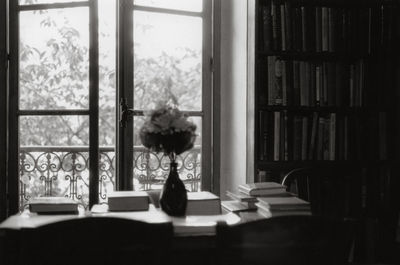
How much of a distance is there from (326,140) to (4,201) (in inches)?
78.7

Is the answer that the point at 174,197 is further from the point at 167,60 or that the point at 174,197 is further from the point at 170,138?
the point at 167,60

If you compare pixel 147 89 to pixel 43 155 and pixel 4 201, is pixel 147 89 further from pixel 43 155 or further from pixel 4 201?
pixel 4 201

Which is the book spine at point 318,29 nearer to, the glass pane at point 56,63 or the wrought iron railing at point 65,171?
the wrought iron railing at point 65,171

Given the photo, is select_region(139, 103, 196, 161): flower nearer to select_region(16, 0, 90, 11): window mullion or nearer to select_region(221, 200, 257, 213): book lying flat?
select_region(221, 200, 257, 213): book lying flat

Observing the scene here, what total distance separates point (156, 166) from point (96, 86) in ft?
2.19

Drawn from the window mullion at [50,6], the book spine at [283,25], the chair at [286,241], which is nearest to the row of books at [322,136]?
the book spine at [283,25]

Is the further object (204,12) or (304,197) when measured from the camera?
(204,12)

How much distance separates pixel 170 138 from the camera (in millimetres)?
1990

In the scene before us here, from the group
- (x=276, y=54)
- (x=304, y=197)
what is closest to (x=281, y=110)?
(x=276, y=54)

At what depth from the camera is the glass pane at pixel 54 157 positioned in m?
3.11

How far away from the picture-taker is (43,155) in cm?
316

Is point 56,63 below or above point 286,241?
above

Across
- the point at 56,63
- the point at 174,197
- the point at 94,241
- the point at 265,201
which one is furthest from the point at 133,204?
the point at 56,63

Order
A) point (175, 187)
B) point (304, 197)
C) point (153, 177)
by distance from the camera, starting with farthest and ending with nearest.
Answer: point (153, 177) < point (304, 197) < point (175, 187)
